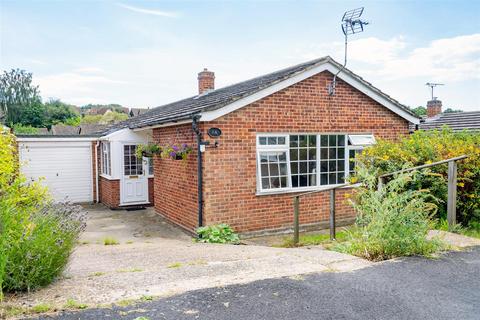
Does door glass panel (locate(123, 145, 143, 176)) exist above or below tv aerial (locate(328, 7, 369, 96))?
below

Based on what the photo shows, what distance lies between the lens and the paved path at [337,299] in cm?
342

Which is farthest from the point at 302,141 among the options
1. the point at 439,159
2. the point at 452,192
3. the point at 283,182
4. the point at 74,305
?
the point at 74,305

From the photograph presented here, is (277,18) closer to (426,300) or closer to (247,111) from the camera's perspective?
(247,111)

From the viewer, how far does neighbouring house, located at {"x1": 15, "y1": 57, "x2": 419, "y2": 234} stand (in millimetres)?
9000

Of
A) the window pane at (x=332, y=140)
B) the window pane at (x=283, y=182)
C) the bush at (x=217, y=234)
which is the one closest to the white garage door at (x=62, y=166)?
the bush at (x=217, y=234)

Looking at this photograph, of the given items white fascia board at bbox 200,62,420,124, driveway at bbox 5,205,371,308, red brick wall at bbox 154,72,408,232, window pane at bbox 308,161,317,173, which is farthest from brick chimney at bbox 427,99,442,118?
driveway at bbox 5,205,371,308

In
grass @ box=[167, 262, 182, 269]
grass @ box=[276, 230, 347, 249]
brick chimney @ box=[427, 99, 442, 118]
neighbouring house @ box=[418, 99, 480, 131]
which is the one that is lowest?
grass @ box=[276, 230, 347, 249]

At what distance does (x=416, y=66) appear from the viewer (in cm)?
2367

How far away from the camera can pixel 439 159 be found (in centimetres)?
716

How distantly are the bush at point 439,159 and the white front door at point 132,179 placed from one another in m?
8.92

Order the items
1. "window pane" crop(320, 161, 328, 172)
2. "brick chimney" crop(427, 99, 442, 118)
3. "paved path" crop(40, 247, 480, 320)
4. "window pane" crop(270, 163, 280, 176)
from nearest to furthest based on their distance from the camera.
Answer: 1. "paved path" crop(40, 247, 480, 320)
2. "window pane" crop(270, 163, 280, 176)
3. "window pane" crop(320, 161, 328, 172)
4. "brick chimney" crop(427, 99, 442, 118)

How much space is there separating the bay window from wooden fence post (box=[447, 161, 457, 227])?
3476 millimetres

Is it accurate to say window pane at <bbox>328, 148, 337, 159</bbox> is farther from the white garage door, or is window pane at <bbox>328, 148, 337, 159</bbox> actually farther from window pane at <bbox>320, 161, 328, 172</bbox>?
the white garage door

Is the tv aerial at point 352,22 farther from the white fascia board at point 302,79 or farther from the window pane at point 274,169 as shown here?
the window pane at point 274,169
